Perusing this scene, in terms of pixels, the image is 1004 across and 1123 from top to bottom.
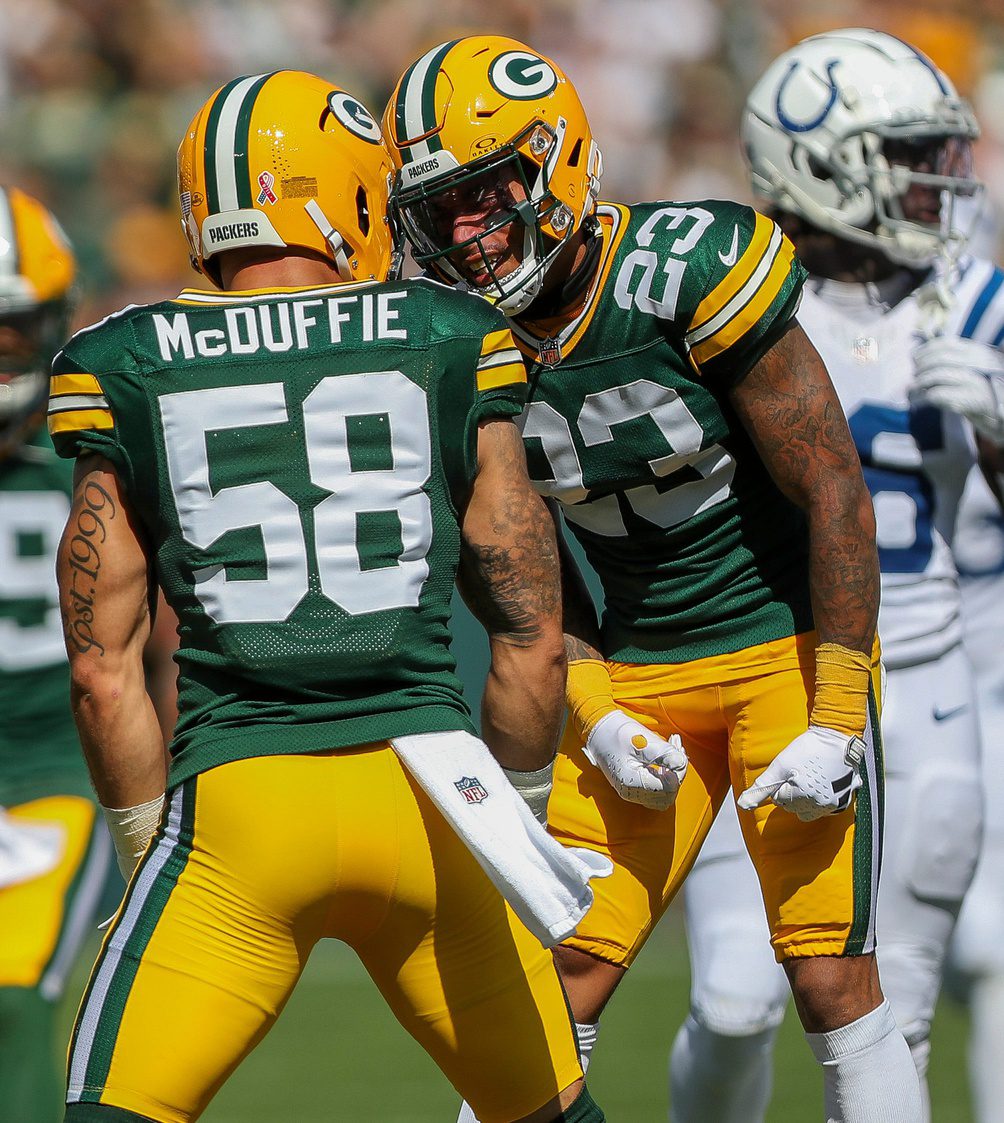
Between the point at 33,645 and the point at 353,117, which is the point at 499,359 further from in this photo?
the point at 33,645

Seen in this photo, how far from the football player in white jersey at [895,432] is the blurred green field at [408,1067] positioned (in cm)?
101

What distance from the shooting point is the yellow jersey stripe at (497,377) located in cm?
251

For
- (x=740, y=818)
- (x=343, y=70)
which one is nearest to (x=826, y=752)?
(x=740, y=818)

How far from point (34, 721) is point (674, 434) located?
5.86 feet

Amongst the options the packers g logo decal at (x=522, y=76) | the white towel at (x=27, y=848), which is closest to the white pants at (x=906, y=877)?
the white towel at (x=27, y=848)

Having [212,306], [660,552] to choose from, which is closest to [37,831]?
[660,552]

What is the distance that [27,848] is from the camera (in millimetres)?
3840

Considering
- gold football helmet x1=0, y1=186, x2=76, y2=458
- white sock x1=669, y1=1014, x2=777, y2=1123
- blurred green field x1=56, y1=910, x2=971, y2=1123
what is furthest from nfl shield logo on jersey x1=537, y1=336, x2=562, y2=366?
blurred green field x1=56, y1=910, x2=971, y2=1123

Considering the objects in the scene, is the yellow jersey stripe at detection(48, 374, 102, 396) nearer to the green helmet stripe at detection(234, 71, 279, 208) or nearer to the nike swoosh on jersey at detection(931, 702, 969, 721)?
the green helmet stripe at detection(234, 71, 279, 208)

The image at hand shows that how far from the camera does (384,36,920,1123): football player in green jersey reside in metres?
2.97

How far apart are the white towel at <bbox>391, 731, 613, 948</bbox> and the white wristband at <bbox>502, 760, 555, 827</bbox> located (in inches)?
10.9

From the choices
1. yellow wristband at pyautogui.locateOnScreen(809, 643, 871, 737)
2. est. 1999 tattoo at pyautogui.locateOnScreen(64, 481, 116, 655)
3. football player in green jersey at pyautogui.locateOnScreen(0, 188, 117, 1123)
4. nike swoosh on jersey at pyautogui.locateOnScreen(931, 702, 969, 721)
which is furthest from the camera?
nike swoosh on jersey at pyautogui.locateOnScreen(931, 702, 969, 721)

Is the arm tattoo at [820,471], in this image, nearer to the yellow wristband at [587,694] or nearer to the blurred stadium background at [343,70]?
the yellow wristband at [587,694]

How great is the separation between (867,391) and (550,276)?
1094 mm
